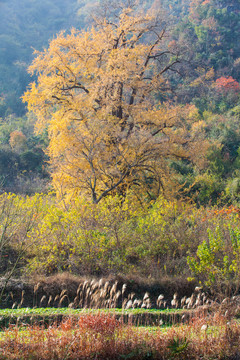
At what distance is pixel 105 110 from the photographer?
50.8 feet

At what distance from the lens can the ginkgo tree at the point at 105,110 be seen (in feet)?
47.5

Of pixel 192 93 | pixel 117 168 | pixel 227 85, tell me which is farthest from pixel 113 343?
pixel 227 85

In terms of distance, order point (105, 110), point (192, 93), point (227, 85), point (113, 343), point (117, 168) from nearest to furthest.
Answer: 1. point (113, 343)
2. point (117, 168)
3. point (105, 110)
4. point (227, 85)
5. point (192, 93)

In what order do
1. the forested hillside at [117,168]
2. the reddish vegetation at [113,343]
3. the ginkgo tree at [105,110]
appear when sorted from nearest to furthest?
1. the reddish vegetation at [113,343]
2. the forested hillside at [117,168]
3. the ginkgo tree at [105,110]

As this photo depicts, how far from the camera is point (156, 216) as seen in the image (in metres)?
10.7

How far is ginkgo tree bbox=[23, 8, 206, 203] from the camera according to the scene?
1448 cm

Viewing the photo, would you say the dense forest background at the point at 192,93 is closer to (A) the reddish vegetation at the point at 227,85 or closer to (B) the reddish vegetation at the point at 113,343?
(A) the reddish vegetation at the point at 227,85

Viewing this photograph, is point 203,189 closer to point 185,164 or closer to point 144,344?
point 185,164

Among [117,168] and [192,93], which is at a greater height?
[192,93]

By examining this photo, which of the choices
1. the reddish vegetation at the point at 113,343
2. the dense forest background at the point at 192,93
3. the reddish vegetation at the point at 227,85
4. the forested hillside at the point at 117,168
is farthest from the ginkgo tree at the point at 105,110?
the reddish vegetation at the point at 227,85

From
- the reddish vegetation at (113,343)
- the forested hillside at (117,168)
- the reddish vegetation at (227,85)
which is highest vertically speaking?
the reddish vegetation at (227,85)

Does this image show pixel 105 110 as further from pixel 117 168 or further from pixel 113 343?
pixel 113 343

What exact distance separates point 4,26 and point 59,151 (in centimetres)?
8443

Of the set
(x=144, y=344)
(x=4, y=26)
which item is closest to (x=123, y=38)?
(x=144, y=344)
